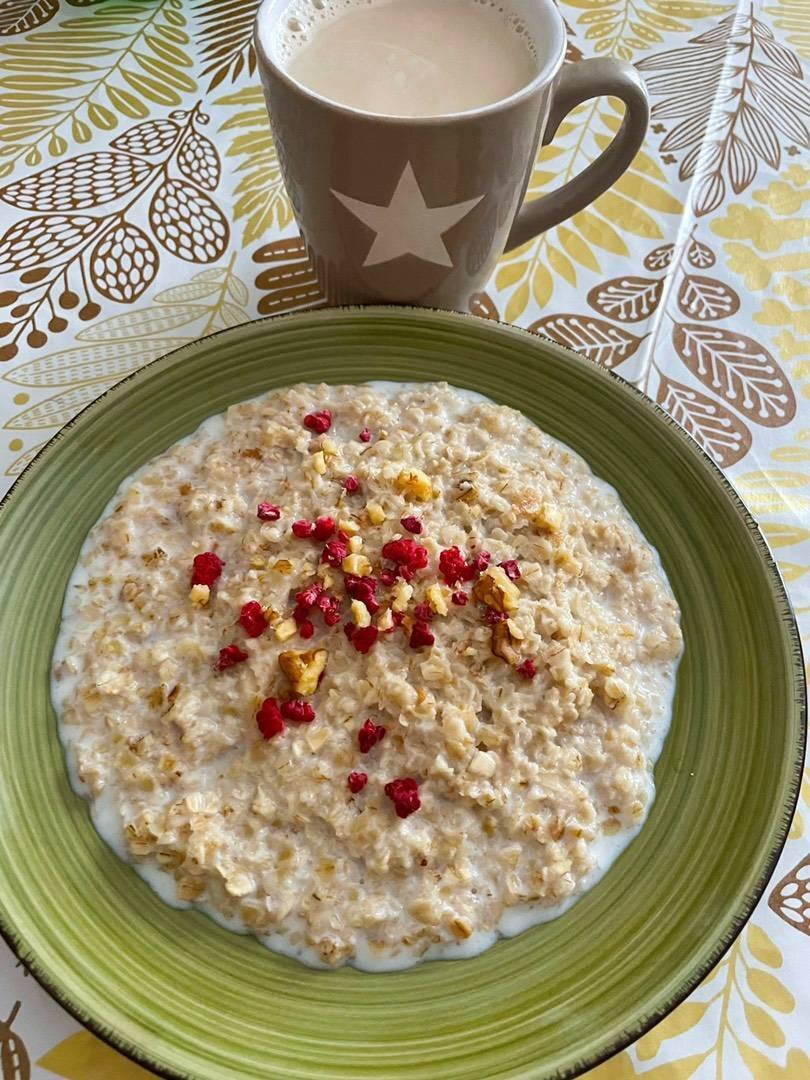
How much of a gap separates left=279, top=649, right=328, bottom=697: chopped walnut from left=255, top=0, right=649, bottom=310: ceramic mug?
1.94 feet

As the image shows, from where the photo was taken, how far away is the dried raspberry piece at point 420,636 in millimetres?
1061

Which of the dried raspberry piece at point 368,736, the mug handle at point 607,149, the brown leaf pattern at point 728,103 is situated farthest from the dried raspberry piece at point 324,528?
the brown leaf pattern at point 728,103

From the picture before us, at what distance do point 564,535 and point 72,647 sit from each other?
1.96ft

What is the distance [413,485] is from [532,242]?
71 cm

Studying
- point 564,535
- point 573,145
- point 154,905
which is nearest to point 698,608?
point 564,535

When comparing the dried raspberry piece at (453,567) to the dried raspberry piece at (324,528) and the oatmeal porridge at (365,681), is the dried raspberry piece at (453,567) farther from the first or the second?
the dried raspberry piece at (324,528)

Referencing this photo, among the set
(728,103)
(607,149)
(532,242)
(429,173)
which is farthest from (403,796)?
(728,103)

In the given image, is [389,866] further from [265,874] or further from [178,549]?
[178,549]

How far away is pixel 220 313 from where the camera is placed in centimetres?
155

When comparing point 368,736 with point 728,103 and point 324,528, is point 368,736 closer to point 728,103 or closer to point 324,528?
point 324,528

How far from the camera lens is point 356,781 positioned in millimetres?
995

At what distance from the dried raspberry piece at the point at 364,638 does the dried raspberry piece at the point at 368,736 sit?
3.2 inches

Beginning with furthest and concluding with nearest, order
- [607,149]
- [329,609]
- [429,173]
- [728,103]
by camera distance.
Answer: [728,103] → [607,149] → [429,173] → [329,609]

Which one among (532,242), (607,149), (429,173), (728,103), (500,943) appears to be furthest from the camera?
(728,103)
